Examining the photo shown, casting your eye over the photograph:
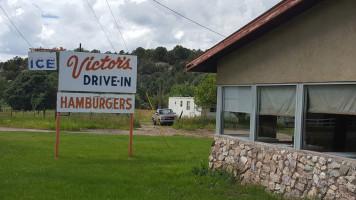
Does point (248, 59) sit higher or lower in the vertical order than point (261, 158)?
higher

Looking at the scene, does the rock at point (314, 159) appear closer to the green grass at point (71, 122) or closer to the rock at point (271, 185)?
the rock at point (271, 185)

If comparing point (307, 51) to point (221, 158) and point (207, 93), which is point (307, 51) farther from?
point (207, 93)

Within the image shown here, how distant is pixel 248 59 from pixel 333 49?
2572 millimetres

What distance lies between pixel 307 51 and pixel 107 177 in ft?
19.7

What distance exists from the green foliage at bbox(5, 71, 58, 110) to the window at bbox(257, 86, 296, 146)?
59.7 metres

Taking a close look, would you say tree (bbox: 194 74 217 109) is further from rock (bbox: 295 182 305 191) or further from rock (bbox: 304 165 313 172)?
rock (bbox: 304 165 313 172)

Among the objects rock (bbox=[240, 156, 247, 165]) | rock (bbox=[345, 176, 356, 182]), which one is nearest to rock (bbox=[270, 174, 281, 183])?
rock (bbox=[240, 156, 247, 165])

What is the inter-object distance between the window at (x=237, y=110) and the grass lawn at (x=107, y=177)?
1360mm

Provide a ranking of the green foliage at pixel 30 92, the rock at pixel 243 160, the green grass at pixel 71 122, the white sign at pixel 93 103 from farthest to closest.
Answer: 1. the green foliage at pixel 30 92
2. the green grass at pixel 71 122
3. the white sign at pixel 93 103
4. the rock at pixel 243 160

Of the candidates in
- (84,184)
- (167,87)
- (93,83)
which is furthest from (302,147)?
(167,87)

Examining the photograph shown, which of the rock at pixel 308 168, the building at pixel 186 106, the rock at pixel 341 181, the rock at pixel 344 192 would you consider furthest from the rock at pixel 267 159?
the building at pixel 186 106

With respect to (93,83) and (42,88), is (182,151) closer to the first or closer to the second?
(93,83)

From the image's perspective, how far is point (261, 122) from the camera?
9.43 meters

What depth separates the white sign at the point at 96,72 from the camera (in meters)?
14.1
